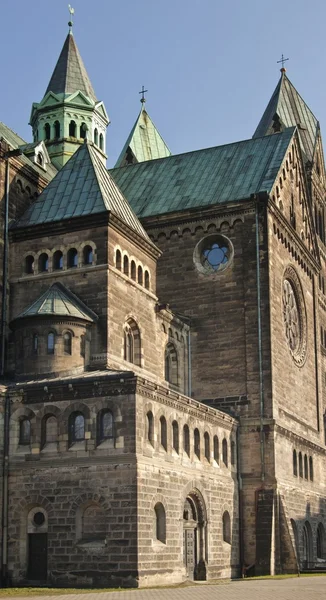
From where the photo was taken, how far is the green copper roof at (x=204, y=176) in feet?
181

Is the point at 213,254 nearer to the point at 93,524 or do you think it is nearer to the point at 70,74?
the point at 93,524

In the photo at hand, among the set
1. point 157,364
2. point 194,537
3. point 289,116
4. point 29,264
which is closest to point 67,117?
point 289,116

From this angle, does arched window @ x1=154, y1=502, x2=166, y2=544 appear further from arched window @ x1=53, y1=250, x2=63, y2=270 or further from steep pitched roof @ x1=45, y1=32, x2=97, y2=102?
steep pitched roof @ x1=45, y1=32, x2=97, y2=102

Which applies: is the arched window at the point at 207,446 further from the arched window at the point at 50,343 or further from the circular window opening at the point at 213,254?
the circular window opening at the point at 213,254

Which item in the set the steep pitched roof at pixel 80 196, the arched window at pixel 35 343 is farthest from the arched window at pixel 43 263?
the arched window at pixel 35 343

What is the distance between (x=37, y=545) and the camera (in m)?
37.9

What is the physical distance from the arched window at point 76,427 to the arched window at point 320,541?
24.0 metres

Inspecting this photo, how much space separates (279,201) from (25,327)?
812 inches

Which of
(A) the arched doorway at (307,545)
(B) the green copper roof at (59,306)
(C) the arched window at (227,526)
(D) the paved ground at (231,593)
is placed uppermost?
(B) the green copper roof at (59,306)

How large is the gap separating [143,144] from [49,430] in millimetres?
42166

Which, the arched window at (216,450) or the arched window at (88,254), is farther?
the arched window at (216,450)

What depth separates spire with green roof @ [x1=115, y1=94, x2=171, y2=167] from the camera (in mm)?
74500

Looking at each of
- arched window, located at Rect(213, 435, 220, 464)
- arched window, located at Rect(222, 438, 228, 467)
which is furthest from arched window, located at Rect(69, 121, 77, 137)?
arched window, located at Rect(213, 435, 220, 464)

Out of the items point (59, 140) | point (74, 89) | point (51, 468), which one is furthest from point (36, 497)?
point (74, 89)
